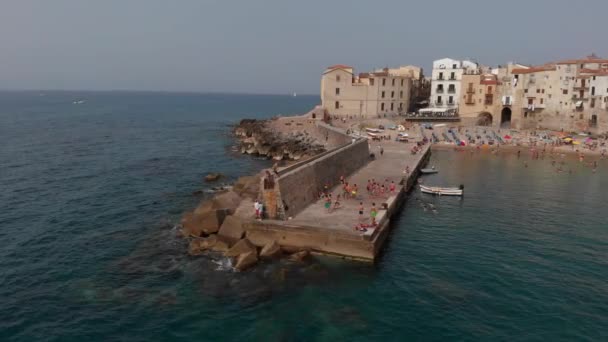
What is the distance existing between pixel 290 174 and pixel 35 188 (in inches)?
1090

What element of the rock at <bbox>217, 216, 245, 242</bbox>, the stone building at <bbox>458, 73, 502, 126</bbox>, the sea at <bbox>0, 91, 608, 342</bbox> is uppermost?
the stone building at <bbox>458, 73, 502, 126</bbox>

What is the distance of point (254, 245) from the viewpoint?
84.6 ft

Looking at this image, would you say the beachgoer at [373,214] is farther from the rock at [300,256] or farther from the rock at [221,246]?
the rock at [221,246]

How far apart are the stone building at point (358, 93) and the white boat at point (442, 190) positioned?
46.4 meters

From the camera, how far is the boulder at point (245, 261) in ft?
75.9

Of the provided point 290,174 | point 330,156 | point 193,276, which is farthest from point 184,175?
point 193,276

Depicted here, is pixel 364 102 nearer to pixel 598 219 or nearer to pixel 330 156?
pixel 330 156

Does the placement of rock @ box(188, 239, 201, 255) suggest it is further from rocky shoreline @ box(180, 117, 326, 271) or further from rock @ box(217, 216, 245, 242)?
rock @ box(217, 216, 245, 242)

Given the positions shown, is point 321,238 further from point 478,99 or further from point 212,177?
point 478,99

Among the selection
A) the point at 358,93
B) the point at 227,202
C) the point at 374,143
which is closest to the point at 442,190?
the point at 227,202

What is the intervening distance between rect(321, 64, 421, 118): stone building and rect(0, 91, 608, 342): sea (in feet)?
147

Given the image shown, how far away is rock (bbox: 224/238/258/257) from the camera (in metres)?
24.5

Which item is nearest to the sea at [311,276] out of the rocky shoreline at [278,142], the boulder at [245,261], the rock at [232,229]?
the boulder at [245,261]

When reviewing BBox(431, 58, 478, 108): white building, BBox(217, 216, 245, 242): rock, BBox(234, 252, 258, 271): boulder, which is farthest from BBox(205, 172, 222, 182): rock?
BBox(431, 58, 478, 108): white building
